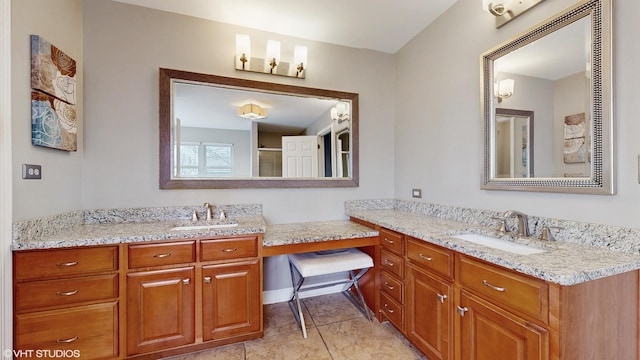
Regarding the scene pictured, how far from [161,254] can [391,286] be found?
1.67 meters

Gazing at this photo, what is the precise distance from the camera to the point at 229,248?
6.11 feet

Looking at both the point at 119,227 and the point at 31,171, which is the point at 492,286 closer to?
the point at 119,227

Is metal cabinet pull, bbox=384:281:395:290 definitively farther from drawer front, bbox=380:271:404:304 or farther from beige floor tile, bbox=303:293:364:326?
beige floor tile, bbox=303:293:364:326

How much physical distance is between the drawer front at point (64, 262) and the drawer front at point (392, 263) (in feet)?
6.13

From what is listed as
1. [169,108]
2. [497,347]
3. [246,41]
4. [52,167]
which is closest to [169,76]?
[169,108]

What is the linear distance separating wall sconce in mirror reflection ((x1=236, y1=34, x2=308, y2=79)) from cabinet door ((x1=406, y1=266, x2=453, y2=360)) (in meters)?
2.03

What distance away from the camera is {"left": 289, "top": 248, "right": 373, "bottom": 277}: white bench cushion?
2010 millimetres

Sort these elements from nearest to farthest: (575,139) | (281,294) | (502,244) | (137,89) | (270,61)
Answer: (575,139) → (502,244) → (137,89) → (270,61) → (281,294)

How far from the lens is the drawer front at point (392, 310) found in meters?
1.95

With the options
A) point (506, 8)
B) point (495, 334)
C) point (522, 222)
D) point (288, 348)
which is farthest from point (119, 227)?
point (506, 8)

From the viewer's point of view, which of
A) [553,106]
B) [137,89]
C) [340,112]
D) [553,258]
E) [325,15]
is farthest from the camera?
[340,112]

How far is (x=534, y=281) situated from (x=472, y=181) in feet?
3.56

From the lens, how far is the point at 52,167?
5.76 feet

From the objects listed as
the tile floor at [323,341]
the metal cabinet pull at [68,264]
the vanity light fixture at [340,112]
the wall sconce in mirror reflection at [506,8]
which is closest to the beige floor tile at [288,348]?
the tile floor at [323,341]
